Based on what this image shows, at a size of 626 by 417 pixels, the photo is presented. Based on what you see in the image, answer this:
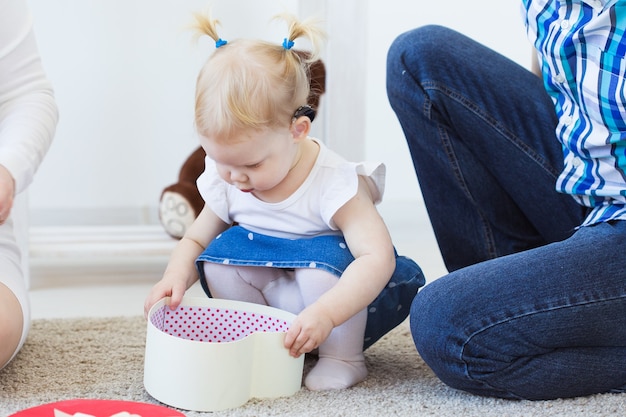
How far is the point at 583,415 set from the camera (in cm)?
94

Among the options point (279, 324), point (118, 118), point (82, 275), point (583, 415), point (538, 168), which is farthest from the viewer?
point (118, 118)

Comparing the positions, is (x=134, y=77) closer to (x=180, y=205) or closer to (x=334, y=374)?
(x=180, y=205)

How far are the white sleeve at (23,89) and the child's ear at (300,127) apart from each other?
0.35 m

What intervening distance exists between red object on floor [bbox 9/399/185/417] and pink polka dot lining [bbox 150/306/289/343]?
17 centimetres

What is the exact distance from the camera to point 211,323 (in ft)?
3.60

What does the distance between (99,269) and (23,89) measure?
0.79 metres

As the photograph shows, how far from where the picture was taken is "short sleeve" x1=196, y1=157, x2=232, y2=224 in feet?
3.75

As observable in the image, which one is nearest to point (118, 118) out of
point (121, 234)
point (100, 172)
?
point (100, 172)

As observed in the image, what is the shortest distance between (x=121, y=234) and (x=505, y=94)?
39.8 inches

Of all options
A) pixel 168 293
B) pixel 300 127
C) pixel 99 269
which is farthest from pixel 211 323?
pixel 99 269

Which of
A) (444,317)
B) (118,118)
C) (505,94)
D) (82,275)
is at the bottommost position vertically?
(82,275)

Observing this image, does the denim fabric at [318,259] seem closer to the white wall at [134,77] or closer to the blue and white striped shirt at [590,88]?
the blue and white striped shirt at [590,88]

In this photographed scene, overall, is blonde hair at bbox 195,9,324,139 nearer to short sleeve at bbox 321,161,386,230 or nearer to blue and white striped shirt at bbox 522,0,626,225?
short sleeve at bbox 321,161,386,230

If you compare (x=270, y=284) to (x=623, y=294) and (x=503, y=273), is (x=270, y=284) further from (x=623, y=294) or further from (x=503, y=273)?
(x=623, y=294)
